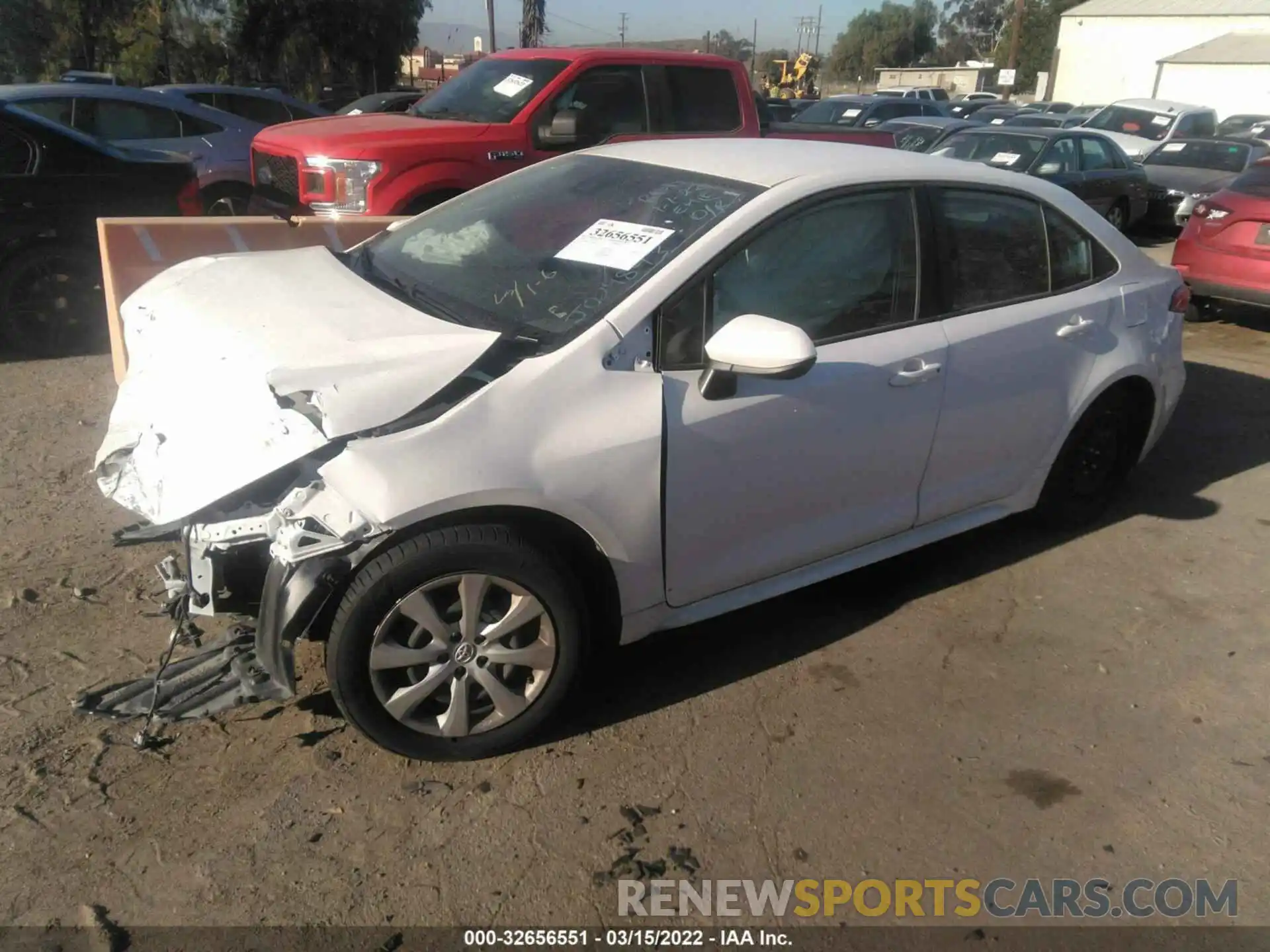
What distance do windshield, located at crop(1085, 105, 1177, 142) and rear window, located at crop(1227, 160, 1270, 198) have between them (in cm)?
1007

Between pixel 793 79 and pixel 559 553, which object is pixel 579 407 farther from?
pixel 793 79

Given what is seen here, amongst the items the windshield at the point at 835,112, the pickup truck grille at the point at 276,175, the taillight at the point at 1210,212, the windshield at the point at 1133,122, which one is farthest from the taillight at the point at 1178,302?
the windshield at the point at 835,112

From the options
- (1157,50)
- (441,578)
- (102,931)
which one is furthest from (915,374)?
(1157,50)

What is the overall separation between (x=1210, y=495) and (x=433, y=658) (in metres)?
4.28

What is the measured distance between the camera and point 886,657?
12.2 feet

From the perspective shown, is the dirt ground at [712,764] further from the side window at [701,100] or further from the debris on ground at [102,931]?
the side window at [701,100]

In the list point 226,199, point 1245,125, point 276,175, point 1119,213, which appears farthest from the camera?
point 1245,125

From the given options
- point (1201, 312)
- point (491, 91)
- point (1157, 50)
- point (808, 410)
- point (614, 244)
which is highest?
point (1157, 50)

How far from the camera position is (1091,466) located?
4.70 meters

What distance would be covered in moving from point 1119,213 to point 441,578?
1233cm

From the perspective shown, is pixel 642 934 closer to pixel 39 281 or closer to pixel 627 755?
pixel 627 755

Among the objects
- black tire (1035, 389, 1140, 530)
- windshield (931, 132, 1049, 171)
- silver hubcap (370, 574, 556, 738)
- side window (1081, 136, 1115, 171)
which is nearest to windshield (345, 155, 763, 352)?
silver hubcap (370, 574, 556, 738)

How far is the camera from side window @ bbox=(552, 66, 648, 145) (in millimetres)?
7434

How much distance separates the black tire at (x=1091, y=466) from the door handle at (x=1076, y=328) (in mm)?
388
